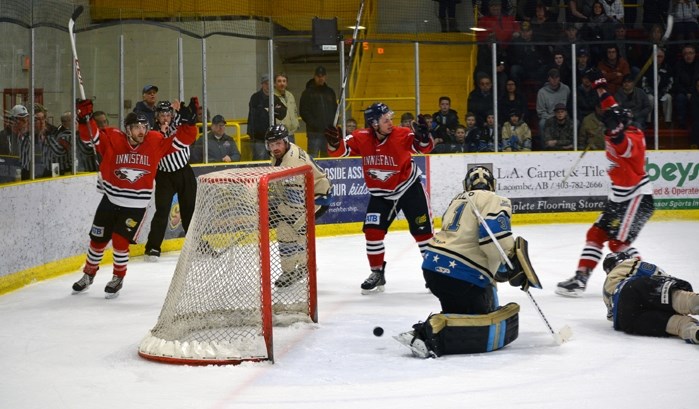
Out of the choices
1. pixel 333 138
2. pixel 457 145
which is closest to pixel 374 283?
pixel 333 138

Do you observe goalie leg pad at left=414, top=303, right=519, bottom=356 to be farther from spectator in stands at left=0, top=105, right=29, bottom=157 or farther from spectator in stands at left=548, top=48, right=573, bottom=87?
spectator in stands at left=548, top=48, right=573, bottom=87

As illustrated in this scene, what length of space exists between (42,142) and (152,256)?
147 centimetres

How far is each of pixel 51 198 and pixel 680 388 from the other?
5239 mm

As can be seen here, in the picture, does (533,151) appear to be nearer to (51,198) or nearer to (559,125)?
(559,125)

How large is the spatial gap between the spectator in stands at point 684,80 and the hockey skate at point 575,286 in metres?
5.55

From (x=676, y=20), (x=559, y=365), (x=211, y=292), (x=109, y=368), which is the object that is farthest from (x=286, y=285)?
(x=676, y=20)

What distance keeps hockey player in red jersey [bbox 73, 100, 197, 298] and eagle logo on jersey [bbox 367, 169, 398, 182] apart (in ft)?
4.24

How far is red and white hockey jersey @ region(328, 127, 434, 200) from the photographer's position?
7.45 meters

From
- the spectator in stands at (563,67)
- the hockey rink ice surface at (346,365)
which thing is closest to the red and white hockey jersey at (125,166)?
the hockey rink ice surface at (346,365)

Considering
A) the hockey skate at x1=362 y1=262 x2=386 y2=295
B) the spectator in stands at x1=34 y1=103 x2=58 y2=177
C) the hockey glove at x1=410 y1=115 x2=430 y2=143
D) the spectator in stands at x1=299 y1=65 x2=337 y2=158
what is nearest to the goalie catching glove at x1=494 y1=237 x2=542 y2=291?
the hockey glove at x1=410 y1=115 x2=430 y2=143

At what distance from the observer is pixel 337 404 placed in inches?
176

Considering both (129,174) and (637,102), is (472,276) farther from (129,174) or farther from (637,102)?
(637,102)

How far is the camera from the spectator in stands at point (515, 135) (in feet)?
38.9

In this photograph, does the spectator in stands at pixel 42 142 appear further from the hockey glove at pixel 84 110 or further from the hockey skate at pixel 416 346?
the hockey skate at pixel 416 346
